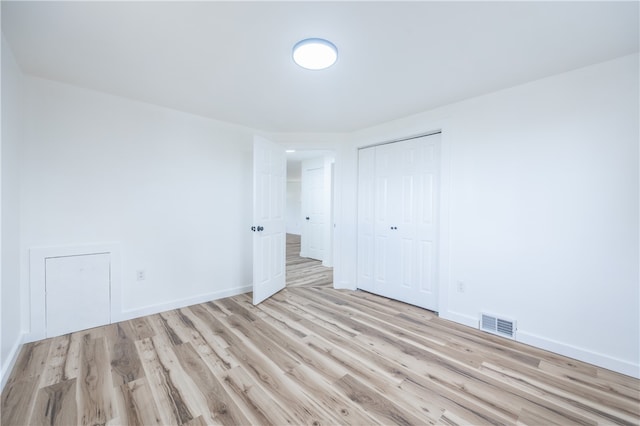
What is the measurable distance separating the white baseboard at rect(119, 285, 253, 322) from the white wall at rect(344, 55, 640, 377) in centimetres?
258

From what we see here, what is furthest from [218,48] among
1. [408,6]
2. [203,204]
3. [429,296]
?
[429,296]

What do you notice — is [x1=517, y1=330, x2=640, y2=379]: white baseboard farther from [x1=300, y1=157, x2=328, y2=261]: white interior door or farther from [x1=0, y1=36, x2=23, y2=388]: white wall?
[x1=0, y1=36, x2=23, y2=388]: white wall

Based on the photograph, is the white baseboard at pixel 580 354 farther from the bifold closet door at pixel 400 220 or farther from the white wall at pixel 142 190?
the white wall at pixel 142 190

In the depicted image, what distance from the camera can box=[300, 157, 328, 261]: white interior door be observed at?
573cm

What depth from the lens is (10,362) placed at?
71.8 inches

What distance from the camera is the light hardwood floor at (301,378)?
4.84 feet

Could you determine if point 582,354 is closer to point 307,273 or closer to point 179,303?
point 307,273

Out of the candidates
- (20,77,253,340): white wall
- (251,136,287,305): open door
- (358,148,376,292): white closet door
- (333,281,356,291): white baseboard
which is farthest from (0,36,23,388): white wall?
(358,148,376,292): white closet door

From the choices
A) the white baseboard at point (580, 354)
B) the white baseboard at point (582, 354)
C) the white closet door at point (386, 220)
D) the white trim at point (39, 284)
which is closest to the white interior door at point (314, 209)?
the white closet door at point (386, 220)

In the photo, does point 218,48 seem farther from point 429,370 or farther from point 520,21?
point 429,370

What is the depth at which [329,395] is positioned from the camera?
5.35 ft

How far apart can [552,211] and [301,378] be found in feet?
7.91

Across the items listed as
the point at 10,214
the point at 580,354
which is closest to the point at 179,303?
the point at 10,214

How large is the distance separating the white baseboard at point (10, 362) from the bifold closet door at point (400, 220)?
133 inches
